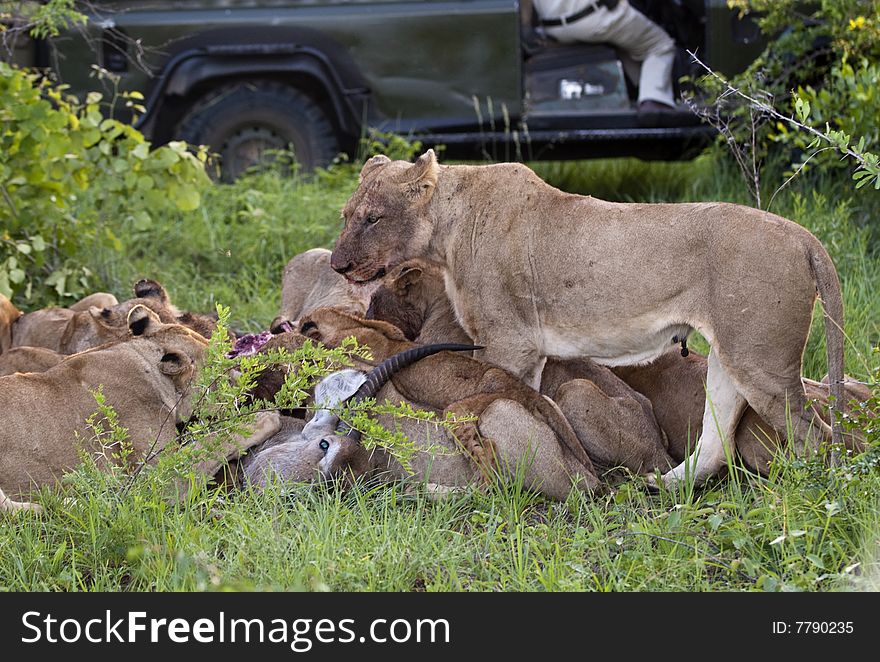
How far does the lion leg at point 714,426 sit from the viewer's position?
18.4ft

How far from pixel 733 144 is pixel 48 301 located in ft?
15.3

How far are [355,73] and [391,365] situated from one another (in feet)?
16.7

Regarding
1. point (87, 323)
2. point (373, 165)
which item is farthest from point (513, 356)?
point (87, 323)

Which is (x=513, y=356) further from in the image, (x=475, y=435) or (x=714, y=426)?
(x=714, y=426)

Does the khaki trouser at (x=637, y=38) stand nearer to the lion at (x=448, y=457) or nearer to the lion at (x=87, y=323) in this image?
the lion at (x=87, y=323)

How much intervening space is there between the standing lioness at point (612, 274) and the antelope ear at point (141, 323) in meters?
0.95

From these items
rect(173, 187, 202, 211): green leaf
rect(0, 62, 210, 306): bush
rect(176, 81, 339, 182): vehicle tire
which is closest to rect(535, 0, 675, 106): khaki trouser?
rect(176, 81, 339, 182): vehicle tire

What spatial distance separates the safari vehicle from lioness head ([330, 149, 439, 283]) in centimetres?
422

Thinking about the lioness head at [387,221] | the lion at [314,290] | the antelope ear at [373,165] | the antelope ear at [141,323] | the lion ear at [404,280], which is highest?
the antelope ear at [373,165]

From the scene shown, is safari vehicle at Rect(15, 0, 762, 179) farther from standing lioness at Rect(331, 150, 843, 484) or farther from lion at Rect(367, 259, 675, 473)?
standing lioness at Rect(331, 150, 843, 484)

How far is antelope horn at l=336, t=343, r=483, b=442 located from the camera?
579 centimetres

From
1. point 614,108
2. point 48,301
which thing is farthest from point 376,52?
point 48,301

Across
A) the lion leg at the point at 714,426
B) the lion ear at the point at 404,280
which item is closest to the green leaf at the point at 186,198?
the lion ear at the point at 404,280
